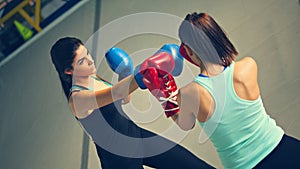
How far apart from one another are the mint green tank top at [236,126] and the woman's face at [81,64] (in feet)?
2.20

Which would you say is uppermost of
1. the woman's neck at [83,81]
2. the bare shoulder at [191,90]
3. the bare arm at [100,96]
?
the woman's neck at [83,81]

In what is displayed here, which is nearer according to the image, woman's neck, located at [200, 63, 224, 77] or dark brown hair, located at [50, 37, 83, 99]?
woman's neck, located at [200, 63, 224, 77]

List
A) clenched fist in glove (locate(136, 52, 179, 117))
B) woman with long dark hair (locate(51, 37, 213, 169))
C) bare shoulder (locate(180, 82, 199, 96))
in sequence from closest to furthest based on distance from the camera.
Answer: bare shoulder (locate(180, 82, 199, 96)), clenched fist in glove (locate(136, 52, 179, 117)), woman with long dark hair (locate(51, 37, 213, 169))

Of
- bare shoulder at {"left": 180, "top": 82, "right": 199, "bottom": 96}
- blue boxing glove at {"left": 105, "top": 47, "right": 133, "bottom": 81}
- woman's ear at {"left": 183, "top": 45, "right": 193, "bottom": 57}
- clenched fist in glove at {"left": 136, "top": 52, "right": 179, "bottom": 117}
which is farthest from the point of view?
blue boxing glove at {"left": 105, "top": 47, "right": 133, "bottom": 81}

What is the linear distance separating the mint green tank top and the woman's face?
0.67 m

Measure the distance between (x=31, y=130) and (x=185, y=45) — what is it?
8.06ft

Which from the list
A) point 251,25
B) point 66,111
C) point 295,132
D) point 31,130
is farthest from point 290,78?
point 31,130

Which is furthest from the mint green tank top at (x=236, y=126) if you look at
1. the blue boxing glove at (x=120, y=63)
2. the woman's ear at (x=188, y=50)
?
the blue boxing glove at (x=120, y=63)

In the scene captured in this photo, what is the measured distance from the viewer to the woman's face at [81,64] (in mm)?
2316

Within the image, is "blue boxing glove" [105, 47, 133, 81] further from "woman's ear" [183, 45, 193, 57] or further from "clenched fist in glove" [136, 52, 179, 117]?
"woman's ear" [183, 45, 193, 57]

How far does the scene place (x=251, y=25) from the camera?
11.6ft

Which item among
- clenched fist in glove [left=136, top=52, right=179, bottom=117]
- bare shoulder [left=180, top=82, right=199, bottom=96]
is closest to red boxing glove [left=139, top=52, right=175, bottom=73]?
clenched fist in glove [left=136, top=52, right=179, bottom=117]

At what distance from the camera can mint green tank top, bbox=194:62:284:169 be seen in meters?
1.83

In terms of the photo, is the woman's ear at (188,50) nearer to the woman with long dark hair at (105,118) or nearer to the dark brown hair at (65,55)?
the woman with long dark hair at (105,118)
